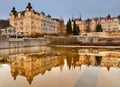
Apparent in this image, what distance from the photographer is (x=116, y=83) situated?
15328mm

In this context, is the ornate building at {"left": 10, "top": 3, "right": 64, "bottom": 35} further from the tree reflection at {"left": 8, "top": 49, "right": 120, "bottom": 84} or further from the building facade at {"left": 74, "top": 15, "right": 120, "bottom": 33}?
the tree reflection at {"left": 8, "top": 49, "right": 120, "bottom": 84}

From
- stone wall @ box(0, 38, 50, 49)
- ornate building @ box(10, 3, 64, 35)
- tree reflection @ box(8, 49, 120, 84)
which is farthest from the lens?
ornate building @ box(10, 3, 64, 35)

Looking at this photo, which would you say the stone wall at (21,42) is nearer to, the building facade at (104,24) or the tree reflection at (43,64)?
the tree reflection at (43,64)

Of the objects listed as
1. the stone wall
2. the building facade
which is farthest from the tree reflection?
the building facade

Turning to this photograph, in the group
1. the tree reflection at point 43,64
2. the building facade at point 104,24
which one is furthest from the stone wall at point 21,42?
the building facade at point 104,24

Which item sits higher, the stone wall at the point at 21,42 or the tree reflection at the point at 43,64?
the stone wall at the point at 21,42

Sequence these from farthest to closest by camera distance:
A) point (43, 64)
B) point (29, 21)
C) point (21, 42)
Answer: point (29, 21) → point (21, 42) → point (43, 64)

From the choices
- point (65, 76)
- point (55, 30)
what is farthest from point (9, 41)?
point (55, 30)

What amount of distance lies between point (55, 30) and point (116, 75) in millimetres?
110934

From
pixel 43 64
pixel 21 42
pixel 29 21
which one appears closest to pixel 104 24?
pixel 29 21

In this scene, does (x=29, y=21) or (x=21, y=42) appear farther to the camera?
(x=29, y=21)

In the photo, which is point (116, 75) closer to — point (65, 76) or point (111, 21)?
point (65, 76)

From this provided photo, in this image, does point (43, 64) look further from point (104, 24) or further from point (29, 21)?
point (104, 24)

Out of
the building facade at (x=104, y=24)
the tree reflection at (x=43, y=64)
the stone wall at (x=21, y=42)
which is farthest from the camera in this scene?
the building facade at (x=104, y=24)
